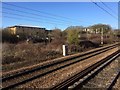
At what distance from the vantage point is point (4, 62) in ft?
65.6

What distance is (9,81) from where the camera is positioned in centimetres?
1188

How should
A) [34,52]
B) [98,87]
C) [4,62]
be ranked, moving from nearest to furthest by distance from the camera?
1. [98,87]
2. [4,62]
3. [34,52]

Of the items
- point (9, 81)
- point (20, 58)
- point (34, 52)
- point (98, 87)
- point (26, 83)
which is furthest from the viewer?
point (34, 52)

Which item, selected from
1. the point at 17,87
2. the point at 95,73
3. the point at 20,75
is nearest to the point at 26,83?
the point at 17,87

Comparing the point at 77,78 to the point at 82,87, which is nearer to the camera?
the point at 82,87

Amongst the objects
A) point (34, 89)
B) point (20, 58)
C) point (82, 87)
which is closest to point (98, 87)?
point (82, 87)

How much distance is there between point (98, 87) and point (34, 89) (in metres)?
2.79

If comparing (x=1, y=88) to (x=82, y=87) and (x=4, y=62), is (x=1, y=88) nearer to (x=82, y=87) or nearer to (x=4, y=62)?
(x=82, y=87)

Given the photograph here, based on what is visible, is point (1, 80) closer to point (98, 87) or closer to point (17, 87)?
point (17, 87)

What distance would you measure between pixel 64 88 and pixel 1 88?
2.65 meters

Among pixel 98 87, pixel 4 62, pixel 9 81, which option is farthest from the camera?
pixel 4 62

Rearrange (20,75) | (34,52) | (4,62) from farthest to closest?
(34,52) < (4,62) < (20,75)

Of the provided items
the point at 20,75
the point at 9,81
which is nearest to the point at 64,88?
the point at 9,81

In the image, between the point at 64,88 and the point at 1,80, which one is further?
the point at 1,80
